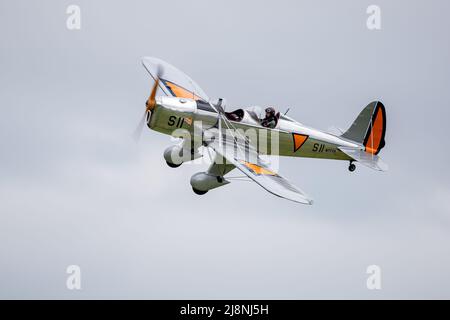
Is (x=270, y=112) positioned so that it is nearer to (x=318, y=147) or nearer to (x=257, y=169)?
(x=318, y=147)

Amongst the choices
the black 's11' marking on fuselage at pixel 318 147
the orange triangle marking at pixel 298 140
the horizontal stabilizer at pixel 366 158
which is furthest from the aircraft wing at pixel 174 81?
the horizontal stabilizer at pixel 366 158

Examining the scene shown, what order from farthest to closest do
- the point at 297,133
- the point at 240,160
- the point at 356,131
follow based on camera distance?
the point at 356,131 → the point at 297,133 → the point at 240,160

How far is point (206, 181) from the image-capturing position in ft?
68.9

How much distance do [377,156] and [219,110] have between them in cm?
595

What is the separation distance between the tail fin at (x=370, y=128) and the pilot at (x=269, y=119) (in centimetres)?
336

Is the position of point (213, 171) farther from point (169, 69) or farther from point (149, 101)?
point (169, 69)

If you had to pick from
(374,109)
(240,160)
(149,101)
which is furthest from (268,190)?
(374,109)

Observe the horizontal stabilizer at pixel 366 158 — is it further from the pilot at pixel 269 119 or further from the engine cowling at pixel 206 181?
the engine cowling at pixel 206 181

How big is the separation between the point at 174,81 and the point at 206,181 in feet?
17.4

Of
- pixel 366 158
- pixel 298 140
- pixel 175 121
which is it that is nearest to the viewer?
pixel 175 121

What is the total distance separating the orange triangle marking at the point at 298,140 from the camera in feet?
74.3

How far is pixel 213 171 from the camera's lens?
69.1 feet

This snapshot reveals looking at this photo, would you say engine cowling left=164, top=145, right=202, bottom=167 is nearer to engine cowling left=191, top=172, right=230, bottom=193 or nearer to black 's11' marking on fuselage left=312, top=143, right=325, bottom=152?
engine cowling left=191, top=172, right=230, bottom=193

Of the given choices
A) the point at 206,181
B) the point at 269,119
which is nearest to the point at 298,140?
the point at 269,119
